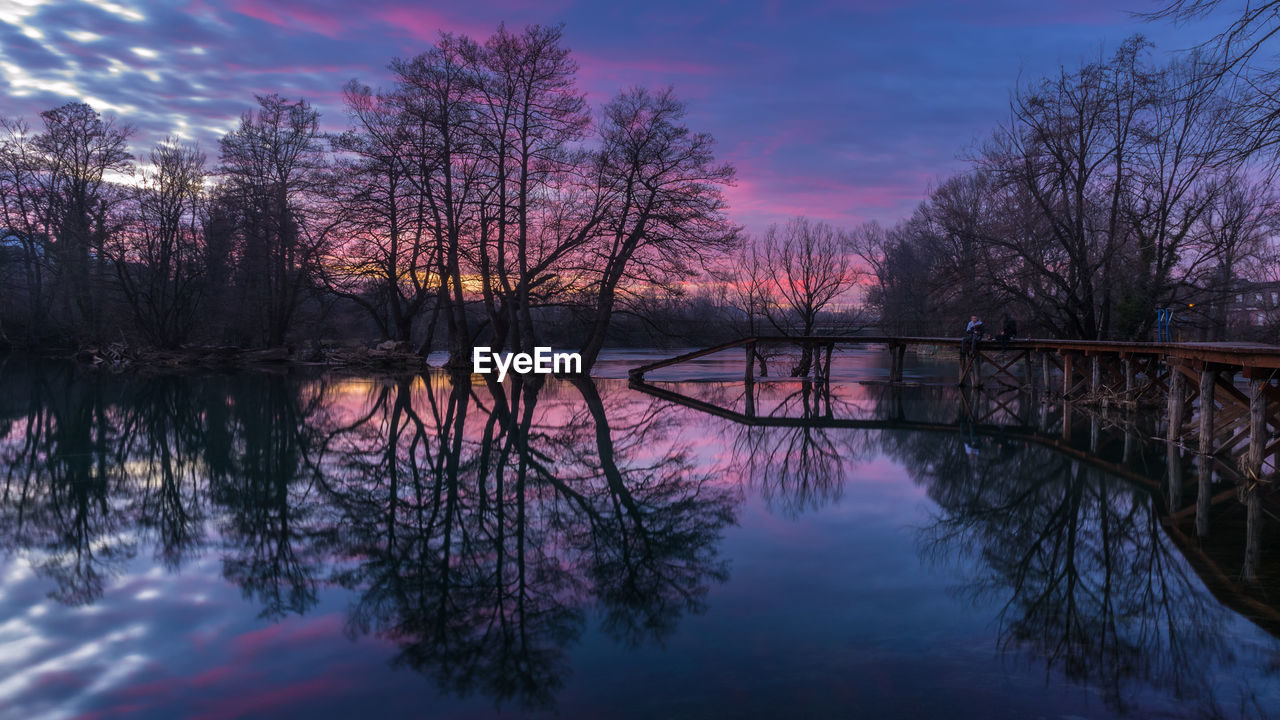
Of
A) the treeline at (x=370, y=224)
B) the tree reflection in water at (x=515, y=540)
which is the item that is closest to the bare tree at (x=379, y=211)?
the treeline at (x=370, y=224)

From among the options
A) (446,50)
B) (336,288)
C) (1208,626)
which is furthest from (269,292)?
(1208,626)

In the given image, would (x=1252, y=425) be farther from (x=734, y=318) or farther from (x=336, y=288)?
(x=336, y=288)

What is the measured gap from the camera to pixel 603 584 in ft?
23.0

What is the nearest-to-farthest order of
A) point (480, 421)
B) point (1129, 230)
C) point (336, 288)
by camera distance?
point (480, 421) → point (1129, 230) → point (336, 288)

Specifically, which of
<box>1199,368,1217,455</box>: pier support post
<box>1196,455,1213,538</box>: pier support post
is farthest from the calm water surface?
<box>1199,368,1217,455</box>: pier support post

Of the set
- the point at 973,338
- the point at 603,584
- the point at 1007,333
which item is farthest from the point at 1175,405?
the point at 603,584

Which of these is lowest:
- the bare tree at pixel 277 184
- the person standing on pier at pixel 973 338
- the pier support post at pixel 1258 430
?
the pier support post at pixel 1258 430

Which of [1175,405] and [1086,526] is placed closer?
[1086,526]

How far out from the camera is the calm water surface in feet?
15.9

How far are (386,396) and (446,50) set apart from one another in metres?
14.8

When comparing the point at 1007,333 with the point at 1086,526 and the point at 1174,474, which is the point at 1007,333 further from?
the point at 1086,526

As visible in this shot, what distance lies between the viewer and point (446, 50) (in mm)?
30625

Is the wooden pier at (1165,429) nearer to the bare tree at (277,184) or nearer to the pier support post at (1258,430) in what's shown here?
the pier support post at (1258,430)

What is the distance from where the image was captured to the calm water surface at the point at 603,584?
4855 millimetres
